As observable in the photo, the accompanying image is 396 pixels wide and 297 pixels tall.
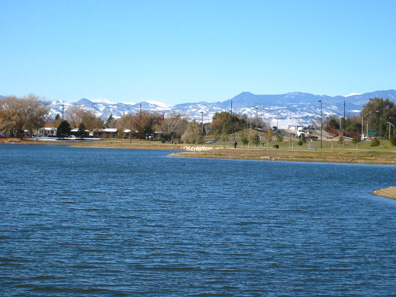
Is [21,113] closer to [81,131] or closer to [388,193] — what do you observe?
[81,131]

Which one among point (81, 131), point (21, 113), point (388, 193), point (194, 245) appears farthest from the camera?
A: point (81, 131)

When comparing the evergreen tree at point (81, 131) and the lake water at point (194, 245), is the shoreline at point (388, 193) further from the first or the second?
the evergreen tree at point (81, 131)

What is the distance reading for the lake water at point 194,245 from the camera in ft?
51.5

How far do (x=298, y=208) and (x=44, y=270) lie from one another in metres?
17.2

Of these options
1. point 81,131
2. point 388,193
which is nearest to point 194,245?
point 388,193

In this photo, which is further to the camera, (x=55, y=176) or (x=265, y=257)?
(x=55, y=176)

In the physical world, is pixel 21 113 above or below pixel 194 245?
above

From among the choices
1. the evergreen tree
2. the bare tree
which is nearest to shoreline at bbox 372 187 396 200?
the bare tree

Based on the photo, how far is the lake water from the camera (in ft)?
51.5

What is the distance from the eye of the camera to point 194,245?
20391mm

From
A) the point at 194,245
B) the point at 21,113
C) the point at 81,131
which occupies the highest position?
the point at 21,113

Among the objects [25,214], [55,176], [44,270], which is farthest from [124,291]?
[55,176]

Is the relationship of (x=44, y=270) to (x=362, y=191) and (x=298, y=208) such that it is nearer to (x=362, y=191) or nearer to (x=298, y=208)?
(x=298, y=208)

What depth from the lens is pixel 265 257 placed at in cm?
1880
